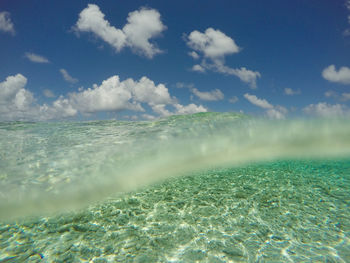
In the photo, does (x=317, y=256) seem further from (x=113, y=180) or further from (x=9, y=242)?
(x=113, y=180)

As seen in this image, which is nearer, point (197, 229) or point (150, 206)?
point (197, 229)

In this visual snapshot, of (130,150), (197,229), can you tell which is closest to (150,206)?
(197,229)

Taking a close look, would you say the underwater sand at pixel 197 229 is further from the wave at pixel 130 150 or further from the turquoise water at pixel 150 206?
the wave at pixel 130 150

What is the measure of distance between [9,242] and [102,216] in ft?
7.98

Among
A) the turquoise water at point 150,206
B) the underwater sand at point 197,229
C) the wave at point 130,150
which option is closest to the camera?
the underwater sand at point 197,229

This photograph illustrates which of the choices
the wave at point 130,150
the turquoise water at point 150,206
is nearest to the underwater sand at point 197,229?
the turquoise water at point 150,206

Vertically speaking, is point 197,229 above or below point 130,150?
below

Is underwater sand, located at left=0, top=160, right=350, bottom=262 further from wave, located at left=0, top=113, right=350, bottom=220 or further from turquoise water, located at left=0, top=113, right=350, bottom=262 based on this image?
wave, located at left=0, top=113, right=350, bottom=220

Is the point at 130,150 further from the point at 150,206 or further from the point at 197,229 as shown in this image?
the point at 197,229

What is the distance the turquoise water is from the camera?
4492mm

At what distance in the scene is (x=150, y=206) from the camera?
6.79m

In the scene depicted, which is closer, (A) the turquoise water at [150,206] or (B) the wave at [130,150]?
(A) the turquoise water at [150,206]

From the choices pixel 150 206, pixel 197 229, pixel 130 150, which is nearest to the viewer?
pixel 197 229

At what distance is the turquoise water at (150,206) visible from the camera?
4.49m
